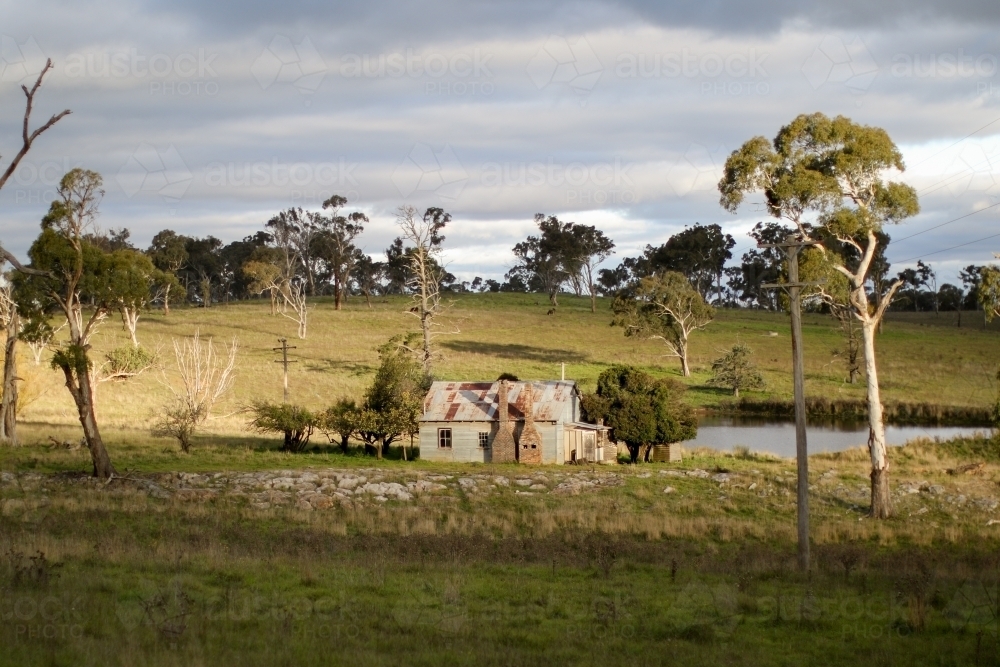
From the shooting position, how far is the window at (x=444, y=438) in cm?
4338

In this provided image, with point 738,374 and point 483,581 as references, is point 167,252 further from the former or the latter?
point 483,581

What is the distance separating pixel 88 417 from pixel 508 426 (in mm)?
20002

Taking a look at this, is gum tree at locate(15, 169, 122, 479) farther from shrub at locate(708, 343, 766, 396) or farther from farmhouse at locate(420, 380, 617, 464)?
shrub at locate(708, 343, 766, 396)

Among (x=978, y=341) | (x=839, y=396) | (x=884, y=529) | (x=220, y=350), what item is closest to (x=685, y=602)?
(x=884, y=529)

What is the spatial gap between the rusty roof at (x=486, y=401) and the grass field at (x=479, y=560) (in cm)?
384

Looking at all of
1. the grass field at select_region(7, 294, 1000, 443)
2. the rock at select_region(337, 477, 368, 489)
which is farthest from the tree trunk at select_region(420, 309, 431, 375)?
the rock at select_region(337, 477, 368, 489)

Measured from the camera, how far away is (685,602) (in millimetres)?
13133

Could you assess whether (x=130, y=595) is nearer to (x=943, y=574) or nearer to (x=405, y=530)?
(x=405, y=530)

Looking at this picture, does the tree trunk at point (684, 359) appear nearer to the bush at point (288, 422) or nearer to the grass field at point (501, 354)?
the grass field at point (501, 354)

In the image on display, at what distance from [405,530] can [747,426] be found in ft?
143

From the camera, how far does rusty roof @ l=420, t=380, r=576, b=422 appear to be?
42.9 meters

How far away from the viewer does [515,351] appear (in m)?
84.6

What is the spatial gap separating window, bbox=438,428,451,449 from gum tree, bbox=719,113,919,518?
2030 cm

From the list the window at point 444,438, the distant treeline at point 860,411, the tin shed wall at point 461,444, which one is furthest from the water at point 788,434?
the window at point 444,438
